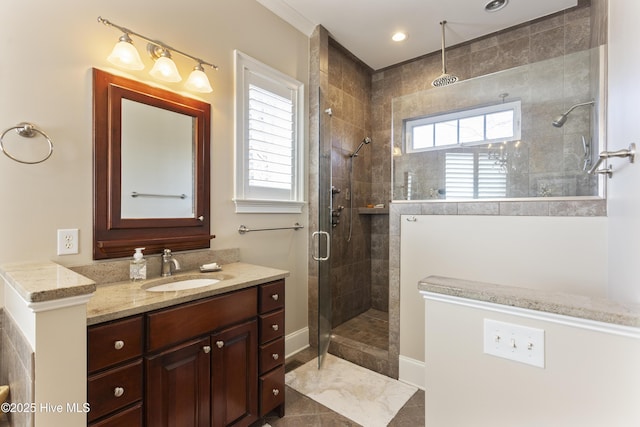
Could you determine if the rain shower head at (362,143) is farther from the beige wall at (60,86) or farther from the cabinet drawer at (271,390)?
the cabinet drawer at (271,390)

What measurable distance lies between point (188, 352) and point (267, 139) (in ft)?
5.36

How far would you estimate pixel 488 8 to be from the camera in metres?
2.49

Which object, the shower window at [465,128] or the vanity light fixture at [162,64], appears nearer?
the vanity light fixture at [162,64]

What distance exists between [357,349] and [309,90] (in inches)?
Result: 95.5

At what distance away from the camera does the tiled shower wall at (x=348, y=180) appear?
10.3ft

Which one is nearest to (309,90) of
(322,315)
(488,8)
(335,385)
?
(488,8)

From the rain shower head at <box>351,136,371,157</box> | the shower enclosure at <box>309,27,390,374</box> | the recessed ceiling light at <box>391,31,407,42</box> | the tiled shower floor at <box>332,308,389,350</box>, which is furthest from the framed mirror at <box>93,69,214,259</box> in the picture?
the recessed ceiling light at <box>391,31,407,42</box>

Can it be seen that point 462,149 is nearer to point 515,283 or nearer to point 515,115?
point 515,115

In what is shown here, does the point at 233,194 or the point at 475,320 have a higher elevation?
the point at 233,194

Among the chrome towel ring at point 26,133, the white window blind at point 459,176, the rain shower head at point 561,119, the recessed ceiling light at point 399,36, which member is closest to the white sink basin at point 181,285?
the chrome towel ring at point 26,133

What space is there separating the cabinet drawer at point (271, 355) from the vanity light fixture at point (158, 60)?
5.40 ft

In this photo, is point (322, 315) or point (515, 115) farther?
point (322, 315)

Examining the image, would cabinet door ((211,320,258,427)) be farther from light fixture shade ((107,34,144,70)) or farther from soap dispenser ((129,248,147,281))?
light fixture shade ((107,34,144,70))

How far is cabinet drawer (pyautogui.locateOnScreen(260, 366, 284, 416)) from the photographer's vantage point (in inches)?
66.2
